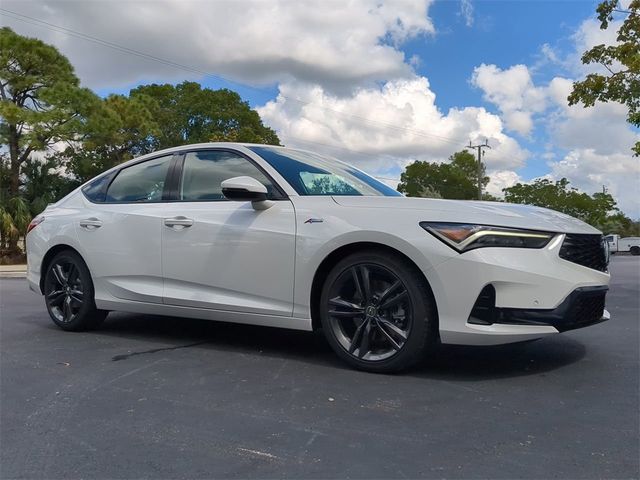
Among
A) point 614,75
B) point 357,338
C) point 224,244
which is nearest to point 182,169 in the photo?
point 224,244

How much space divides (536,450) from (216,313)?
2.52m

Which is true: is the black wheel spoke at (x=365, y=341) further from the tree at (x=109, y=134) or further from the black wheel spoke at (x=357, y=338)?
the tree at (x=109, y=134)

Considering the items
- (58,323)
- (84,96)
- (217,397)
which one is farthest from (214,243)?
(84,96)

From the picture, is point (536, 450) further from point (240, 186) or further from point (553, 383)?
point (240, 186)

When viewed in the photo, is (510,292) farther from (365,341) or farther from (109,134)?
(109,134)

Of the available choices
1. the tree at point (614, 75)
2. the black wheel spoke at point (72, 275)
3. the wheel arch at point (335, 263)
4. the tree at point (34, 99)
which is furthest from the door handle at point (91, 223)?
the tree at point (34, 99)

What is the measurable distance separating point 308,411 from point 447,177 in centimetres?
6898

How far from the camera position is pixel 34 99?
21.2 metres

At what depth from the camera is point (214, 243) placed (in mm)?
4270

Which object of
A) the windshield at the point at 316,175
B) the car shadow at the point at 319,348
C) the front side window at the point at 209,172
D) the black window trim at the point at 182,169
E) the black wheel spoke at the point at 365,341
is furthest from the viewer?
the front side window at the point at 209,172

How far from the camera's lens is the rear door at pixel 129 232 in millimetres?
4676

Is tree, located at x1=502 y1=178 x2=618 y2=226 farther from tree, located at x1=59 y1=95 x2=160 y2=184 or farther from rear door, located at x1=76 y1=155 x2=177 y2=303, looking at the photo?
rear door, located at x1=76 y1=155 x2=177 y2=303

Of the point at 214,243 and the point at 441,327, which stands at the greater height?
the point at 214,243

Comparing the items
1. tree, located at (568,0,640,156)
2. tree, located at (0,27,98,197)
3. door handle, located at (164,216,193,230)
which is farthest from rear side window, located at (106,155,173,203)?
tree, located at (0,27,98,197)
